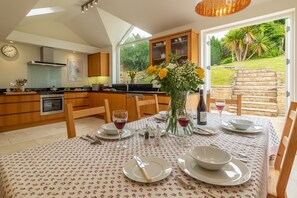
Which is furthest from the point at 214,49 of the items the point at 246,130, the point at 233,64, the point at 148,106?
the point at 246,130

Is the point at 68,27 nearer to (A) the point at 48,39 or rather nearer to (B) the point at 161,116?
(A) the point at 48,39

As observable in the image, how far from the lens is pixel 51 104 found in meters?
4.16

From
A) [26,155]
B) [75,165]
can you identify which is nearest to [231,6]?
[75,165]

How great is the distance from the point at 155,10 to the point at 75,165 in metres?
3.30

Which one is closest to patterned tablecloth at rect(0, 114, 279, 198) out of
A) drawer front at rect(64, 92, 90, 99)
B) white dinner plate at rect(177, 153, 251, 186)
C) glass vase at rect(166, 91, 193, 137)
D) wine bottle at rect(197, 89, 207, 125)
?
white dinner plate at rect(177, 153, 251, 186)

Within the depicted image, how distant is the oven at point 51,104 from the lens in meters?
4.00

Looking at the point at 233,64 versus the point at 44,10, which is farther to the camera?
the point at 233,64

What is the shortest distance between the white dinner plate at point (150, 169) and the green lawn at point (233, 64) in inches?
124

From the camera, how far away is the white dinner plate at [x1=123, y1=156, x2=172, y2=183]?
1.80 feet

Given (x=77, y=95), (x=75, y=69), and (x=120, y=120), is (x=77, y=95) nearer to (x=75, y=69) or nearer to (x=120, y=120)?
(x=75, y=69)

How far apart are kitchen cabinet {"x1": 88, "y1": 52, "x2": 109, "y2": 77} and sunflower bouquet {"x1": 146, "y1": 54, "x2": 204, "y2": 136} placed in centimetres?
457

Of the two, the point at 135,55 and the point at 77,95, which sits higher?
the point at 135,55

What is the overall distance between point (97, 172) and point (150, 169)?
194 millimetres

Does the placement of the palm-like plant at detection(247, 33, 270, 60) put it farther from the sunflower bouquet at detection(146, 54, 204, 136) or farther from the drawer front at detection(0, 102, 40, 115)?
the drawer front at detection(0, 102, 40, 115)
